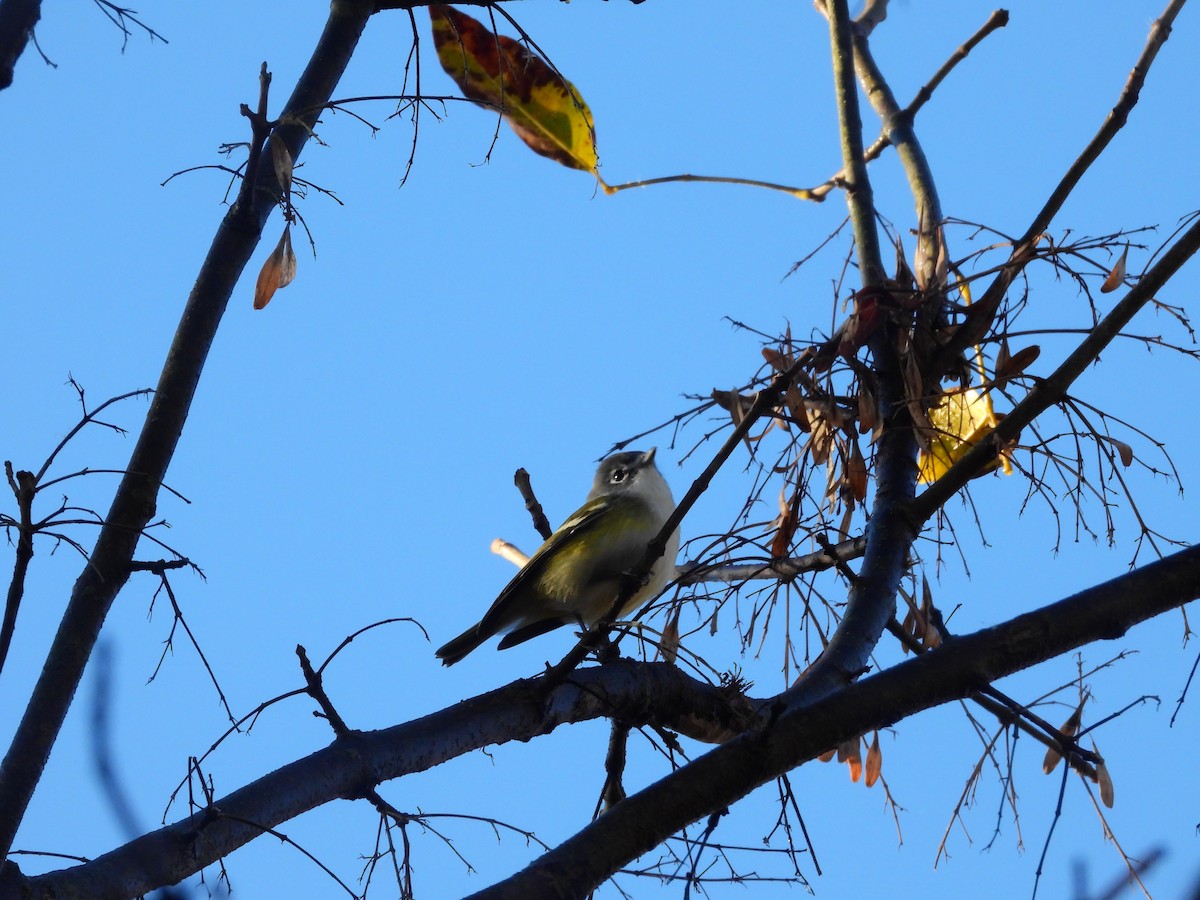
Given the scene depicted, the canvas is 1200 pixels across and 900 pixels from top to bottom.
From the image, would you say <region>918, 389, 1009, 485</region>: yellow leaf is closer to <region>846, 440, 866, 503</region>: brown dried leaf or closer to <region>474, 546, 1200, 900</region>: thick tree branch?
<region>846, 440, 866, 503</region>: brown dried leaf

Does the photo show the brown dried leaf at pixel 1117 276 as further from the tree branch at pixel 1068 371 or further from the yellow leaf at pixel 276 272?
the yellow leaf at pixel 276 272

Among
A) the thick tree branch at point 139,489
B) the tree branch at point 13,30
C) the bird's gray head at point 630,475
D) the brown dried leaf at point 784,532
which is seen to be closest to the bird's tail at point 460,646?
the bird's gray head at point 630,475

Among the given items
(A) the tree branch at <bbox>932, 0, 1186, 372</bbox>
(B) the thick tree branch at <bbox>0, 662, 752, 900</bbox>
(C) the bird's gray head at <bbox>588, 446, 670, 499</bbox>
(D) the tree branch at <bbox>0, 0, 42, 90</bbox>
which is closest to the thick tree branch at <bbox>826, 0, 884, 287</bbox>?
(A) the tree branch at <bbox>932, 0, 1186, 372</bbox>

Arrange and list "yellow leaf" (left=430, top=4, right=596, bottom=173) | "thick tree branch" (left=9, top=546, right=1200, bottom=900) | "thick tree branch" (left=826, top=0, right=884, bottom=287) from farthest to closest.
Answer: "thick tree branch" (left=826, top=0, right=884, bottom=287) < "yellow leaf" (left=430, top=4, right=596, bottom=173) < "thick tree branch" (left=9, top=546, right=1200, bottom=900)

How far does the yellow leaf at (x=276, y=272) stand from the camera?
2.67 metres

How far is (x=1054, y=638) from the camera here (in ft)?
7.10

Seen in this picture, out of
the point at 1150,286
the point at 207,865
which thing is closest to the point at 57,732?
the point at 207,865

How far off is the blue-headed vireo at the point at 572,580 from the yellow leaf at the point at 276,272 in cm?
167

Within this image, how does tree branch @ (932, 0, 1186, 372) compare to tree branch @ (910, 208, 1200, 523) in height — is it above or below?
above

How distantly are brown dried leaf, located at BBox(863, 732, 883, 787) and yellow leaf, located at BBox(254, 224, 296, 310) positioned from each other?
2.03 meters

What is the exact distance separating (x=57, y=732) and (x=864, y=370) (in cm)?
232

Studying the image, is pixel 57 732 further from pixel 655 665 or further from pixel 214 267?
pixel 655 665

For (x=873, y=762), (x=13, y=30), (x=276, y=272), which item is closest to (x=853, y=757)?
(x=873, y=762)

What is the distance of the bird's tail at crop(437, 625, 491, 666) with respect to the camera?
4.24 m
